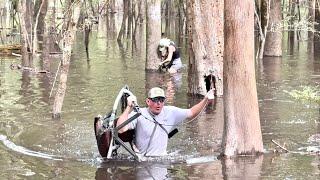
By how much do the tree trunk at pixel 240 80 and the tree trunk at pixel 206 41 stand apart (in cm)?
707

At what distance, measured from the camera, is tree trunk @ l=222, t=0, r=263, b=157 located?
359 inches

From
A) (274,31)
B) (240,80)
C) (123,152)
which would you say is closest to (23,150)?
(123,152)

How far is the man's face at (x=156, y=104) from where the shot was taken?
922cm

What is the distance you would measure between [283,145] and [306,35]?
116ft

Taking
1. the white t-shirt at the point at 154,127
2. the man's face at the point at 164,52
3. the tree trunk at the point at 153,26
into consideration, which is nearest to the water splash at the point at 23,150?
the white t-shirt at the point at 154,127

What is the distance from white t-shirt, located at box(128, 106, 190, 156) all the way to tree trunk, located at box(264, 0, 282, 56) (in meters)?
17.0

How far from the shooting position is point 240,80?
9.18 meters

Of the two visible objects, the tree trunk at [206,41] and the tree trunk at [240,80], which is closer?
the tree trunk at [240,80]

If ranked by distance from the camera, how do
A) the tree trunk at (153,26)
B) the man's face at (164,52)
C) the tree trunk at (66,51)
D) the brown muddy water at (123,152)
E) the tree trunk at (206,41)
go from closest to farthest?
the brown muddy water at (123,152), the tree trunk at (66,51), the tree trunk at (206,41), the tree trunk at (153,26), the man's face at (164,52)

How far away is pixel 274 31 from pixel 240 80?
57.6ft

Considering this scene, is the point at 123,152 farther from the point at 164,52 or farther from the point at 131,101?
the point at 164,52

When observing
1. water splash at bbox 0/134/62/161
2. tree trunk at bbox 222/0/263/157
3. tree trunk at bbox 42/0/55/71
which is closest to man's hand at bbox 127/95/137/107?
tree trunk at bbox 222/0/263/157

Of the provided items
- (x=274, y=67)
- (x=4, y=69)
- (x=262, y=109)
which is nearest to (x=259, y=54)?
(x=274, y=67)

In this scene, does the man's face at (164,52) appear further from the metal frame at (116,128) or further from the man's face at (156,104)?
the man's face at (156,104)
